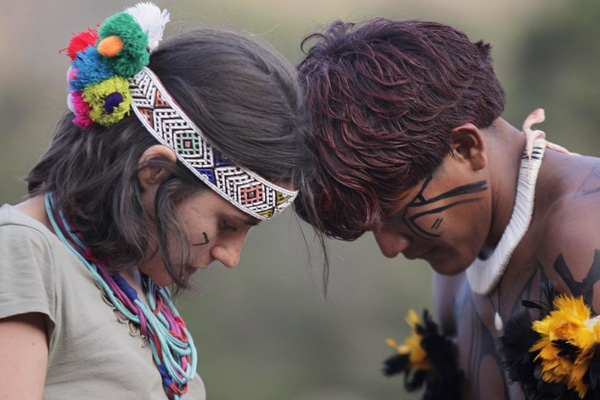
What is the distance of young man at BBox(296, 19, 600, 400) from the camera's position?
203 centimetres

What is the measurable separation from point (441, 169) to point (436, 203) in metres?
0.12

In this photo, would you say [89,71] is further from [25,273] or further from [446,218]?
[446,218]

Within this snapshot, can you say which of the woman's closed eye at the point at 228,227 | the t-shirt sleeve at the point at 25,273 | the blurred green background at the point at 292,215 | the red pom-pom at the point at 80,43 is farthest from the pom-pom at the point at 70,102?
the blurred green background at the point at 292,215

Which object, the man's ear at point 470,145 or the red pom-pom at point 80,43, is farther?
the man's ear at point 470,145

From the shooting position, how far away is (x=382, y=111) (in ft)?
6.70

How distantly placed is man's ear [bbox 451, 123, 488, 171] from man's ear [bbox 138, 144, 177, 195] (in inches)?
36.7

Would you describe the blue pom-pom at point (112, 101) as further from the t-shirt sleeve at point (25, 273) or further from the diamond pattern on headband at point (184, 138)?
the t-shirt sleeve at point (25, 273)

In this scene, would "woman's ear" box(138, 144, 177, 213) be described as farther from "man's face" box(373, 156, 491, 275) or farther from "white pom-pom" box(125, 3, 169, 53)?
"man's face" box(373, 156, 491, 275)

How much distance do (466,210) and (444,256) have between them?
0.77ft

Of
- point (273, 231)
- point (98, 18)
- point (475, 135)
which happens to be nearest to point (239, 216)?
point (475, 135)

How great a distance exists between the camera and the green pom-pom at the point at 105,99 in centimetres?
161

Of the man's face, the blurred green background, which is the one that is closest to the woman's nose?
the man's face

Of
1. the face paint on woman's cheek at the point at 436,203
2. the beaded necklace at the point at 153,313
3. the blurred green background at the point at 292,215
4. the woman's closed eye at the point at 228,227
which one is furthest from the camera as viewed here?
the blurred green background at the point at 292,215

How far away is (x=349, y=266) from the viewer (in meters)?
5.73
